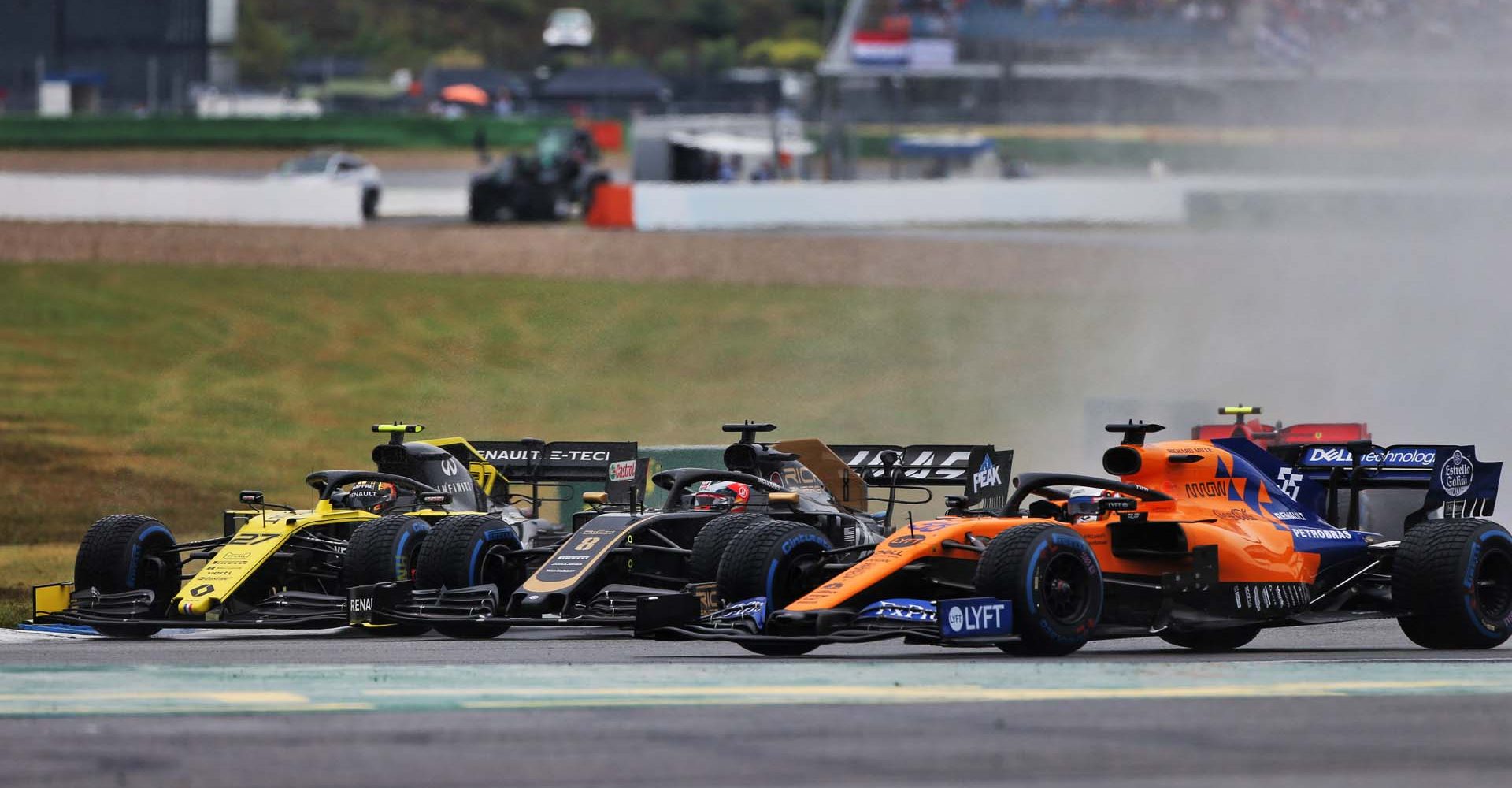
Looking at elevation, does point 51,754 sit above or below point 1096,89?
below

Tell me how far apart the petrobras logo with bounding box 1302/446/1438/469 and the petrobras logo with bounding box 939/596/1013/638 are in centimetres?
413

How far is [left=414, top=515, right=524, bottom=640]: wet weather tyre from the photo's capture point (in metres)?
16.2

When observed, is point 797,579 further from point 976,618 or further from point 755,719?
point 755,719

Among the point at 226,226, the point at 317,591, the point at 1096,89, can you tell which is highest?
the point at 1096,89

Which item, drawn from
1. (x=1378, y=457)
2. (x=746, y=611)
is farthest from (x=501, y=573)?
(x=1378, y=457)

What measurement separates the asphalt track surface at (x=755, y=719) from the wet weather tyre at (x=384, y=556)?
273 centimetres

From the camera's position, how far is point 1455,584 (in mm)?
13695

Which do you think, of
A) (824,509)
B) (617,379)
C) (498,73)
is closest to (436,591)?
(824,509)

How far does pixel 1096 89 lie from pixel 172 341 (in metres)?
30.3

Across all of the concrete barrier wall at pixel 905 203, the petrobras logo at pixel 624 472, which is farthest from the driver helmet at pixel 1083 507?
the concrete barrier wall at pixel 905 203

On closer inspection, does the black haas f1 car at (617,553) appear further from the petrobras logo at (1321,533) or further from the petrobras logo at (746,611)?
the petrobras logo at (1321,533)

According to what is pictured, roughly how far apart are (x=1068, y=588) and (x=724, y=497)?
4.83 metres

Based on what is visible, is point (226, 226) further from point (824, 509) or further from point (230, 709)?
point (230, 709)

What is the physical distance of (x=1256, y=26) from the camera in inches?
2061
